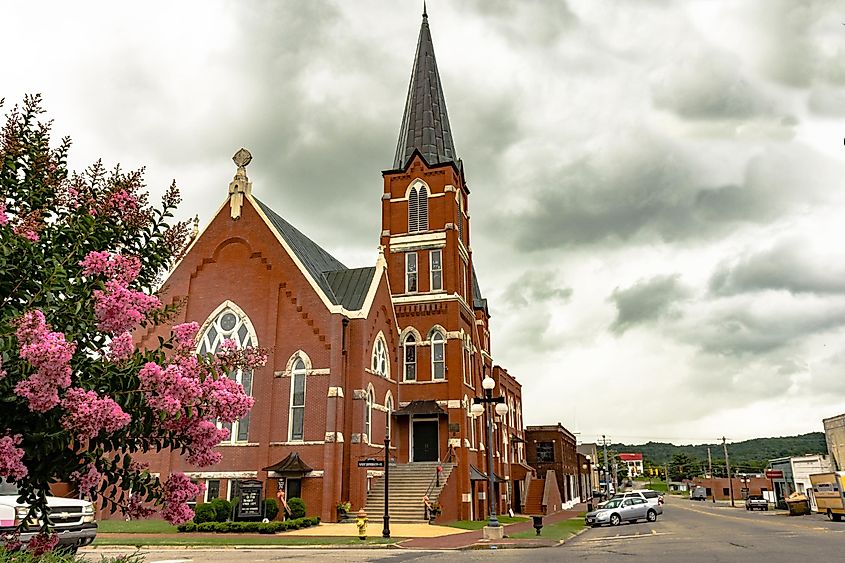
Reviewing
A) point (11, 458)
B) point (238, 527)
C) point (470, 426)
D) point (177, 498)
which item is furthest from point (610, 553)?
point (470, 426)

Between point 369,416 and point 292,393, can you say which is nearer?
point 292,393

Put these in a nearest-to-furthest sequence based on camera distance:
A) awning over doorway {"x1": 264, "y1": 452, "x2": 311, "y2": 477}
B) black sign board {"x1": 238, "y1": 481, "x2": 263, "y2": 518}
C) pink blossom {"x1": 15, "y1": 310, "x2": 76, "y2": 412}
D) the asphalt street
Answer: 1. pink blossom {"x1": 15, "y1": 310, "x2": 76, "y2": 412}
2. the asphalt street
3. black sign board {"x1": 238, "y1": 481, "x2": 263, "y2": 518}
4. awning over doorway {"x1": 264, "y1": 452, "x2": 311, "y2": 477}

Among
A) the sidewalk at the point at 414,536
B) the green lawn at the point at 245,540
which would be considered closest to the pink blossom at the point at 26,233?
the sidewalk at the point at 414,536

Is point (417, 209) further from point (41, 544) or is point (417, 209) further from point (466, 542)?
point (41, 544)

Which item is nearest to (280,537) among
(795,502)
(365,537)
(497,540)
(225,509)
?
(365,537)

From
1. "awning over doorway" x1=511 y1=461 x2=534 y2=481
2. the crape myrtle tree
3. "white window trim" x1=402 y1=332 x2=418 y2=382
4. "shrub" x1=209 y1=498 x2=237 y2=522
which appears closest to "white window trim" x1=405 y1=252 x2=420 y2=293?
"white window trim" x1=402 y1=332 x2=418 y2=382

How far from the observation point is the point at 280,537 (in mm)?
24219

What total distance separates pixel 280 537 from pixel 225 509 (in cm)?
518

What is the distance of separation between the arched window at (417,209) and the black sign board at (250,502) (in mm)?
20197

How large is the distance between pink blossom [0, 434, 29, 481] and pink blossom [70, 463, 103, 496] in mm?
873

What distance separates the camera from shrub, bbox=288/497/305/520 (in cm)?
2950

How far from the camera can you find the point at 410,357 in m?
40.7

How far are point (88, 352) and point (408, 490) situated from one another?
29.6 metres

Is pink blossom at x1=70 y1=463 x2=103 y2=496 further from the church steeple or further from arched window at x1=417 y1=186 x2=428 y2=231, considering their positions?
the church steeple
